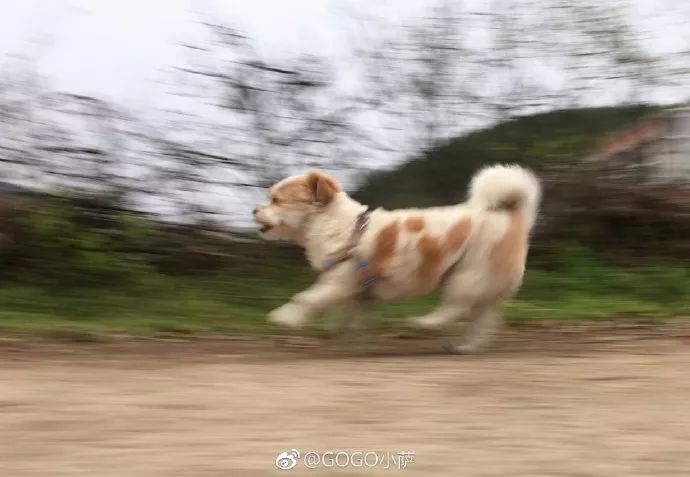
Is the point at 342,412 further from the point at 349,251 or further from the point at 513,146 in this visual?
the point at 513,146

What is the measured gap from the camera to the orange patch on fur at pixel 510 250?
5.66 meters

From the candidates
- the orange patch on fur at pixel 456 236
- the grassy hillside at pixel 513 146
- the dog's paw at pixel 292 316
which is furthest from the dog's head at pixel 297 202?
the grassy hillside at pixel 513 146

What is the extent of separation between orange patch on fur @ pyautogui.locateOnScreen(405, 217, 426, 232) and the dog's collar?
312mm

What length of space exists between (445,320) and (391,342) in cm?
116

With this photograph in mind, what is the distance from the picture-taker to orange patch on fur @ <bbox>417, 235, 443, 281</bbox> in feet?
18.4

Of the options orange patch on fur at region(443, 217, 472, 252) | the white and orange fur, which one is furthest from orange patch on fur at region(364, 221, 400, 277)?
orange patch on fur at region(443, 217, 472, 252)

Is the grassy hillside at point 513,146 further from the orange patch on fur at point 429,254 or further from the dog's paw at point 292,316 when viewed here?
the dog's paw at point 292,316

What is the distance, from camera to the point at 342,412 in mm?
3908

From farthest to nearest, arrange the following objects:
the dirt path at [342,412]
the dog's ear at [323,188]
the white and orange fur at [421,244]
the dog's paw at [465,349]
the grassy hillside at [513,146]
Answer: the grassy hillside at [513,146], the dog's paw at [465,349], the dog's ear at [323,188], the white and orange fur at [421,244], the dirt path at [342,412]

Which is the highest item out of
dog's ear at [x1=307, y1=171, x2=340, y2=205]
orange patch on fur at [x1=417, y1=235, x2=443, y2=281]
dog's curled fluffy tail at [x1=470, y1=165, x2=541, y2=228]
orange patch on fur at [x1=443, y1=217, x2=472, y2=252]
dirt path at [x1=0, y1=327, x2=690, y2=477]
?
dog's ear at [x1=307, y1=171, x2=340, y2=205]

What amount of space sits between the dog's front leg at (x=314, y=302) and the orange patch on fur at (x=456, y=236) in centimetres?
80

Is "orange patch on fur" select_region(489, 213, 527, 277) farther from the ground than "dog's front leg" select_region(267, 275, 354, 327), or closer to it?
farther from the ground

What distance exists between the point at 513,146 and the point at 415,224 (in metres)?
5.72

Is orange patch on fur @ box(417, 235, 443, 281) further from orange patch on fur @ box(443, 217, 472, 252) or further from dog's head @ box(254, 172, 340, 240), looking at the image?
dog's head @ box(254, 172, 340, 240)
